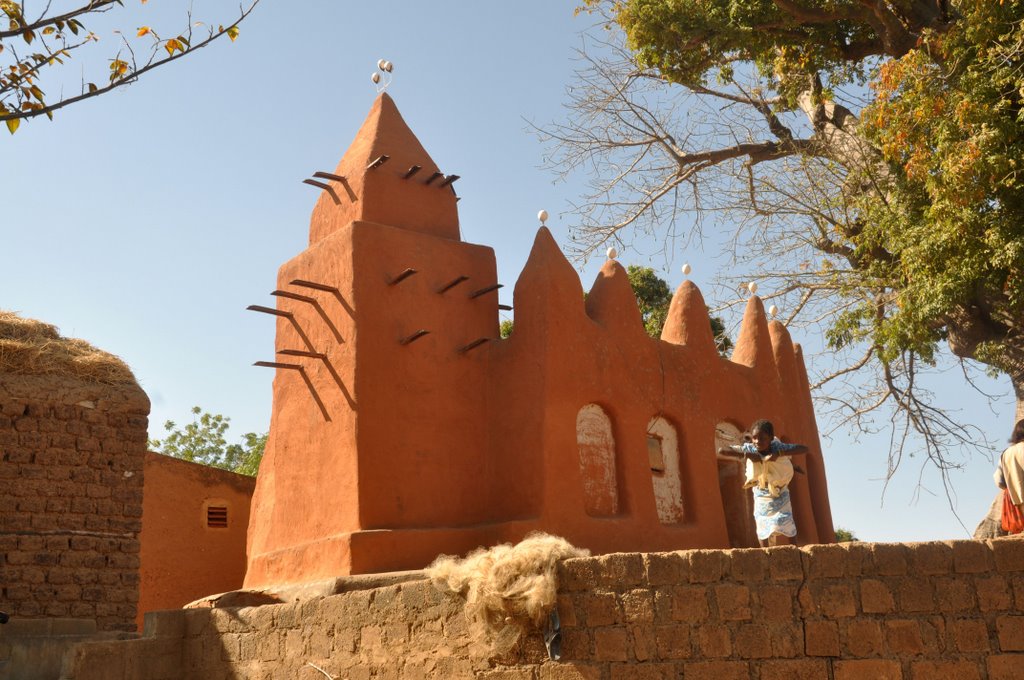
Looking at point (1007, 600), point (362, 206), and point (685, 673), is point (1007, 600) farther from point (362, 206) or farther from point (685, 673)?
point (362, 206)

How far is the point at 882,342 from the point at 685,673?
10.5m

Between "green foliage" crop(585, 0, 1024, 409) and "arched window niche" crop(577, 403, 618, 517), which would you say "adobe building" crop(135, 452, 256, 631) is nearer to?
"arched window niche" crop(577, 403, 618, 517)

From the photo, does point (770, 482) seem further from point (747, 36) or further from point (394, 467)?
point (747, 36)

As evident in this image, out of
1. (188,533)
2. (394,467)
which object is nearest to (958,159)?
(394,467)

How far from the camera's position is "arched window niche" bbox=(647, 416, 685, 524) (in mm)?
11977

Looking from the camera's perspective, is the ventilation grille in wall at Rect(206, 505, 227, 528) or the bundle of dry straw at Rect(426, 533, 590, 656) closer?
the bundle of dry straw at Rect(426, 533, 590, 656)

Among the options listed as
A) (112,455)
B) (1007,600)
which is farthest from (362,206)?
(1007,600)

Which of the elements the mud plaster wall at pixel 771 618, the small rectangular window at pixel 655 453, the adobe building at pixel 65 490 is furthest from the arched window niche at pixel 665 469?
the adobe building at pixel 65 490

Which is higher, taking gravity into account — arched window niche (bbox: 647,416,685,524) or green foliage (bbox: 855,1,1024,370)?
green foliage (bbox: 855,1,1024,370)

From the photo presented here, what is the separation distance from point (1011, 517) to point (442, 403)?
563 cm

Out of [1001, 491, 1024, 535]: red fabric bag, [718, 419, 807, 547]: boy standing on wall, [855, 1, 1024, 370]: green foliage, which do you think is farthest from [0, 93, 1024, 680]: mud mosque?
[1001, 491, 1024, 535]: red fabric bag

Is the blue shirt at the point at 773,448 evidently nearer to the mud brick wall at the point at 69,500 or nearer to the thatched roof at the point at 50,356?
the mud brick wall at the point at 69,500

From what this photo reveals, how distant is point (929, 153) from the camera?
12234 millimetres

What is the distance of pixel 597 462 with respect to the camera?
11.2 metres
